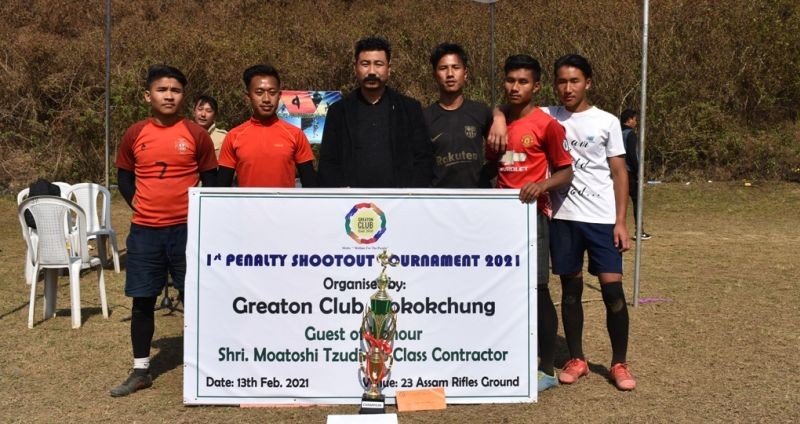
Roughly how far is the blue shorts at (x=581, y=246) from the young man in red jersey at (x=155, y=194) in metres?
Answer: 2.06

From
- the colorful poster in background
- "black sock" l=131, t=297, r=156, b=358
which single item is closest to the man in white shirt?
"black sock" l=131, t=297, r=156, b=358

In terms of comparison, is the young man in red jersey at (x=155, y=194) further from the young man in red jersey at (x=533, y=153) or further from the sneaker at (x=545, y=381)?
the sneaker at (x=545, y=381)

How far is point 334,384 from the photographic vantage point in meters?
4.06

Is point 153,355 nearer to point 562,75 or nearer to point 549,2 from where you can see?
point 562,75

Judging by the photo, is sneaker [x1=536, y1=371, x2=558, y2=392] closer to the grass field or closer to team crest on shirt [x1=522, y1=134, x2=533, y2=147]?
the grass field

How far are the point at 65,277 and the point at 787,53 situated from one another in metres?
15.4

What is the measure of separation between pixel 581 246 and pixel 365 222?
126 centimetres

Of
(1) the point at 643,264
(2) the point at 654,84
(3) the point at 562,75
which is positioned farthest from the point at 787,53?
(3) the point at 562,75

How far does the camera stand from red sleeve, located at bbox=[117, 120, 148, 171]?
4.38 m

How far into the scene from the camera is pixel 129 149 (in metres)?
4.39

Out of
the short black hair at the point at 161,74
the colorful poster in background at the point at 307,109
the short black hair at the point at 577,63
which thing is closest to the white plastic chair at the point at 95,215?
the short black hair at the point at 161,74

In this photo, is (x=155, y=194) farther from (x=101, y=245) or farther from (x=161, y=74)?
(x=101, y=245)

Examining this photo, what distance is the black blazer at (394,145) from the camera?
4207 mm

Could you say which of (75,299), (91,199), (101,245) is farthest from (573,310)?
(91,199)
